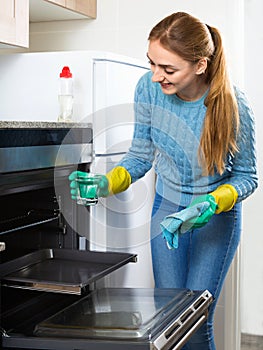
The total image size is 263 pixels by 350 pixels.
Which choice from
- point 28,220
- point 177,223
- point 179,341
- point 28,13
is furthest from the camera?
point 28,13

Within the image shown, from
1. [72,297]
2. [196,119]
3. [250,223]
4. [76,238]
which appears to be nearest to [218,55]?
[196,119]

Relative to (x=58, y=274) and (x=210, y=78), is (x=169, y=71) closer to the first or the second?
(x=210, y=78)

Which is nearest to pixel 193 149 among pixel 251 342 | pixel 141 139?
pixel 141 139

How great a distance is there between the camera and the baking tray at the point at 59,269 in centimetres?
127

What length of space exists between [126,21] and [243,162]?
3.30 feet

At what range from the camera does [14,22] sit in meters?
1.99

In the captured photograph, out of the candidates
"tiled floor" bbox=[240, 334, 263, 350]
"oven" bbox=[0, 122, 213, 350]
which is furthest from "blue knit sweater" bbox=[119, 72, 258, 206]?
"tiled floor" bbox=[240, 334, 263, 350]

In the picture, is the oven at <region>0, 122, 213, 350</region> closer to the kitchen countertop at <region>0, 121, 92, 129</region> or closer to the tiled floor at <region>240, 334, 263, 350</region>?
the kitchen countertop at <region>0, 121, 92, 129</region>

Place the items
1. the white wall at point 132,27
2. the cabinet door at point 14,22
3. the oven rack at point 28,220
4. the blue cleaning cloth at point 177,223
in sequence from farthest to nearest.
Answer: the white wall at point 132,27, the cabinet door at point 14,22, the blue cleaning cloth at point 177,223, the oven rack at point 28,220

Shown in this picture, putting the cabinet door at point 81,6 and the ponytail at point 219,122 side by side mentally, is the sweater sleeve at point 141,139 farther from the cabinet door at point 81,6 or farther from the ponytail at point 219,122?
the cabinet door at point 81,6

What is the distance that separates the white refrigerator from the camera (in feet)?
5.88

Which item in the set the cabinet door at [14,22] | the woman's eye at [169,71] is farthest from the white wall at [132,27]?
the woman's eye at [169,71]

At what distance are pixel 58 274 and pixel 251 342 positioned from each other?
71.7 inches

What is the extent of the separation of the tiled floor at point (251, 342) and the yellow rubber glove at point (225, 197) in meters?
1.42
